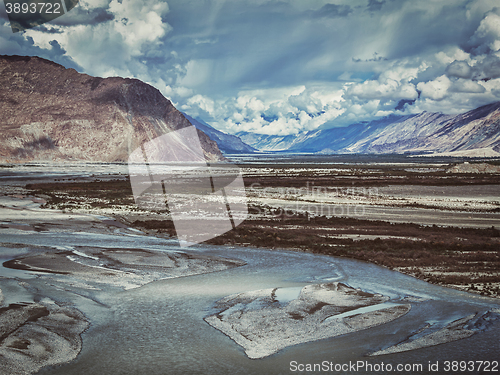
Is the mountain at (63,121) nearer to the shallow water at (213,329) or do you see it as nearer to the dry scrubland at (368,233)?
the dry scrubland at (368,233)

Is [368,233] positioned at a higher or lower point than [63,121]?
lower

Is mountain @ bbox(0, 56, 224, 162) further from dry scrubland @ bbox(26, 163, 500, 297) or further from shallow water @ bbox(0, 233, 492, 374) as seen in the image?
shallow water @ bbox(0, 233, 492, 374)

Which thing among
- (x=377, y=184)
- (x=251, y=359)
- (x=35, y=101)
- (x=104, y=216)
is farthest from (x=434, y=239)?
(x=35, y=101)

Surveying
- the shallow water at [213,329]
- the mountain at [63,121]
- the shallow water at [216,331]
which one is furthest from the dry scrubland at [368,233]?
the mountain at [63,121]

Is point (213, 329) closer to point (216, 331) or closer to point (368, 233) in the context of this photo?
point (216, 331)

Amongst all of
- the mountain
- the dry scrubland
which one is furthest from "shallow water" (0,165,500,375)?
the mountain

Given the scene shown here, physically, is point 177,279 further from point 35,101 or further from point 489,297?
point 35,101

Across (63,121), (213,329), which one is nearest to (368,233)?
(213,329)

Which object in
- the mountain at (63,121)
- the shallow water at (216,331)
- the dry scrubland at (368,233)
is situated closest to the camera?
the shallow water at (216,331)
